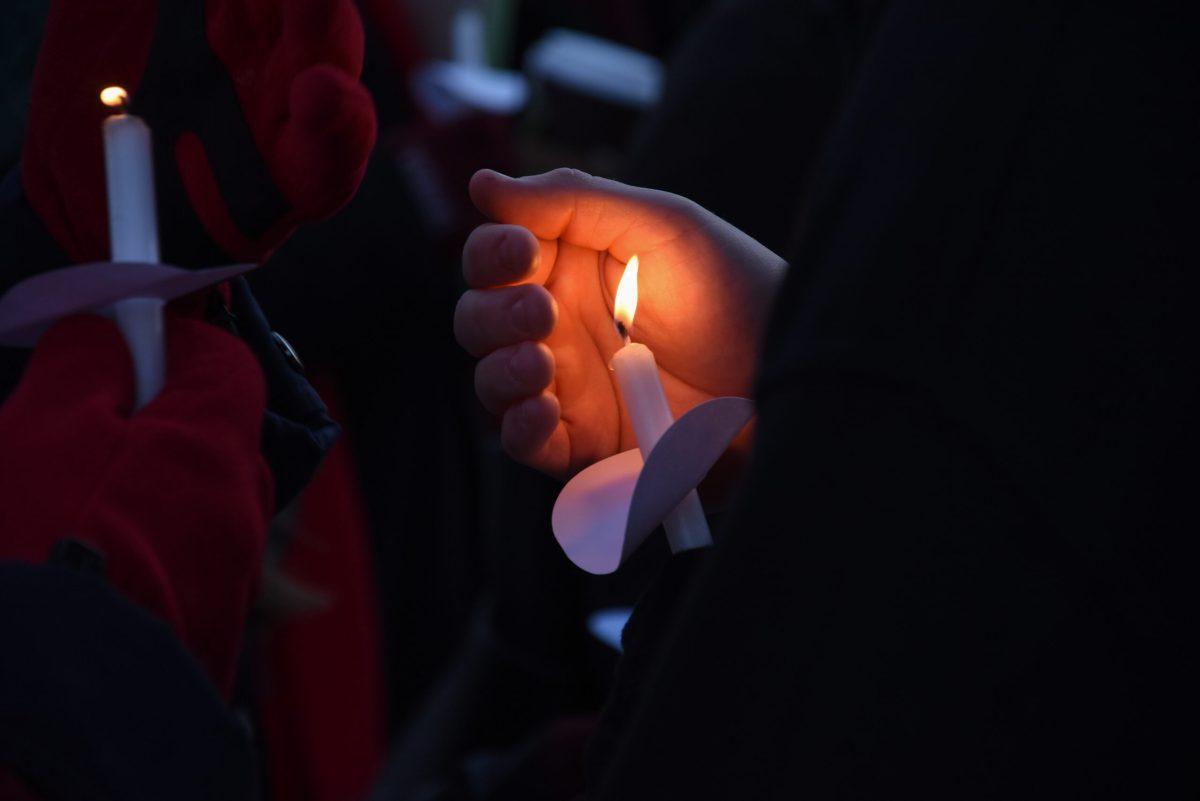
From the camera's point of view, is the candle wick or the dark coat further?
the candle wick

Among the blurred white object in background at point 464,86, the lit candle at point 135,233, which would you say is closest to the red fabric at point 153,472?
the lit candle at point 135,233

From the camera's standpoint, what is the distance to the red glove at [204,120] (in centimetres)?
32

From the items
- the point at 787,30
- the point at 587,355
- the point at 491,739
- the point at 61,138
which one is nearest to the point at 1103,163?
the point at 587,355

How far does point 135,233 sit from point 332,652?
0.62 metres

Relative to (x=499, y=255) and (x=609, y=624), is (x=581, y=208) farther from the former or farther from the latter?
(x=609, y=624)

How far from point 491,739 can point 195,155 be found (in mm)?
689

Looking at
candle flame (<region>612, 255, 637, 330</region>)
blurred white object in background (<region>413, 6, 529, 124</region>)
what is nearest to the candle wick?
candle flame (<region>612, 255, 637, 330</region>)

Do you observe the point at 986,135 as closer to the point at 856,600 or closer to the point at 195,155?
the point at 856,600

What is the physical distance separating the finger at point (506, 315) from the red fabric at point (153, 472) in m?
0.07

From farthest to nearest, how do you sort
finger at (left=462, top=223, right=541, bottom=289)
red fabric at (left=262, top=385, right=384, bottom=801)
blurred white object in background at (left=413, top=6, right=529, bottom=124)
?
blurred white object in background at (left=413, top=6, right=529, bottom=124) < red fabric at (left=262, top=385, right=384, bottom=801) < finger at (left=462, top=223, right=541, bottom=289)

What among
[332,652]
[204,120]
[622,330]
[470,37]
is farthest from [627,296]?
[470,37]

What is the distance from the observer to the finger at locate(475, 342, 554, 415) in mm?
358

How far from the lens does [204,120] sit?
0.35 meters

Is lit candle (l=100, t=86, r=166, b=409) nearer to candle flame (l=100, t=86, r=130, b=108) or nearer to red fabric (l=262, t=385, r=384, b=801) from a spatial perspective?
candle flame (l=100, t=86, r=130, b=108)
